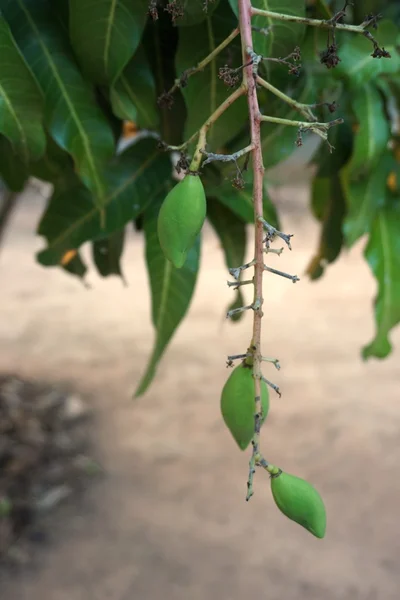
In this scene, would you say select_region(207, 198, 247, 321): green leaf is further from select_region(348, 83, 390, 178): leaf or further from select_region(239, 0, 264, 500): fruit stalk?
select_region(239, 0, 264, 500): fruit stalk

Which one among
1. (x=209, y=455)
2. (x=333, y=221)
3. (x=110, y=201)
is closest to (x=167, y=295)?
(x=110, y=201)

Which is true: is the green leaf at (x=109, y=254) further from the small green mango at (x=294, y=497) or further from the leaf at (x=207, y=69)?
the small green mango at (x=294, y=497)

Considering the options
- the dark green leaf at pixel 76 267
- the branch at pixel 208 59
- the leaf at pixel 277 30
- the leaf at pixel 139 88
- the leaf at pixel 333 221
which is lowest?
the branch at pixel 208 59

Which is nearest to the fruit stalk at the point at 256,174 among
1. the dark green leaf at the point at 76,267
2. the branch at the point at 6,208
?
the dark green leaf at the point at 76,267

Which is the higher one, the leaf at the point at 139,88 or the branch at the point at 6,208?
the branch at the point at 6,208

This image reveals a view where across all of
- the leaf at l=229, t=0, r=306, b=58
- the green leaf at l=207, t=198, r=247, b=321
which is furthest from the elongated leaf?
the green leaf at l=207, t=198, r=247, b=321
